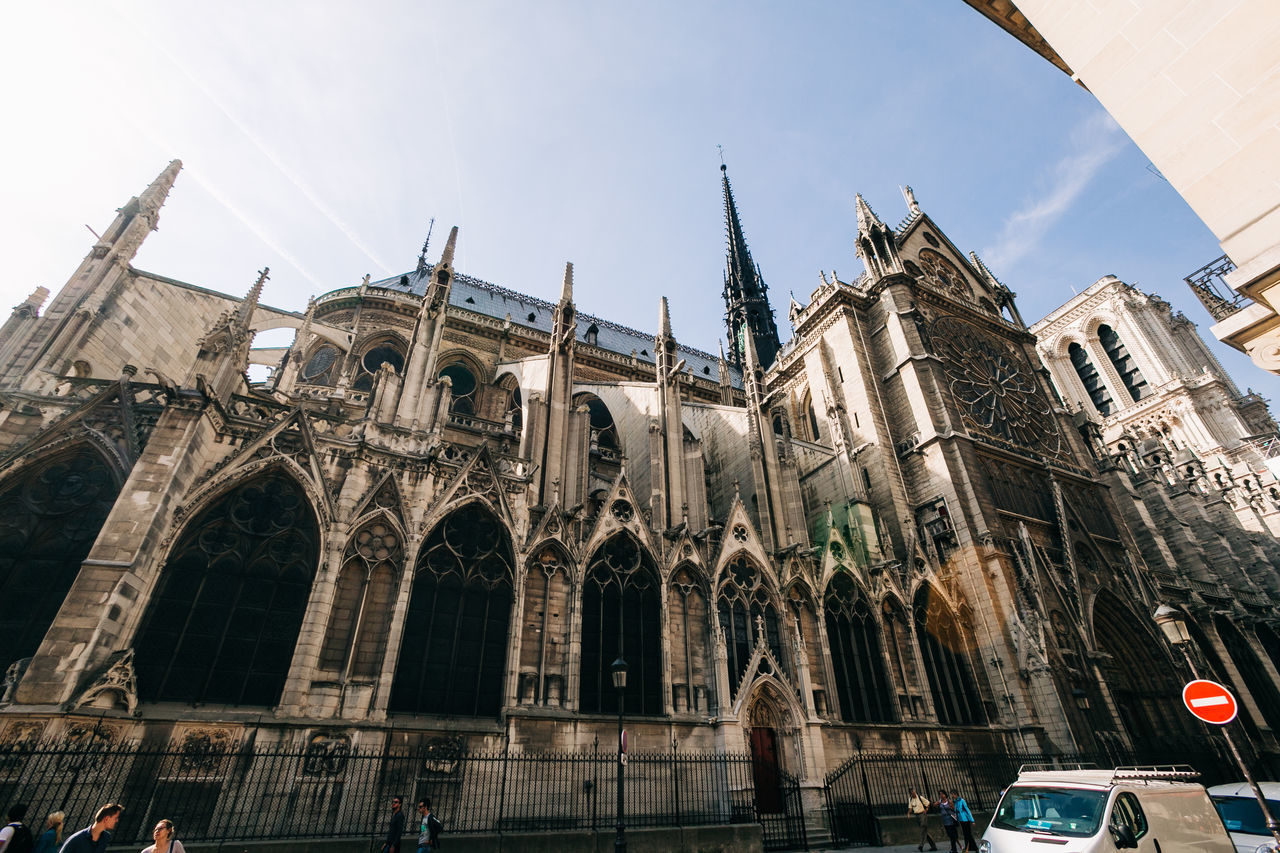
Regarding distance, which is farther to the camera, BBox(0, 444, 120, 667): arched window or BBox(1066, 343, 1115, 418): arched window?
BBox(1066, 343, 1115, 418): arched window

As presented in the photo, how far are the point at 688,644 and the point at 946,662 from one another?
29.7ft

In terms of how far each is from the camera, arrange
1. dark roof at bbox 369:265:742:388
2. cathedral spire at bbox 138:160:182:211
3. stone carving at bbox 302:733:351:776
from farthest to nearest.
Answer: dark roof at bbox 369:265:742:388 → cathedral spire at bbox 138:160:182:211 → stone carving at bbox 302:733:351:776

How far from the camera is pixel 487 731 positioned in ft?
36.9

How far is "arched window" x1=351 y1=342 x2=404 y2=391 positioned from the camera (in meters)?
23.0

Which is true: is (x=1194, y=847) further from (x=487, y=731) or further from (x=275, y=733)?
(x=275, y=733)

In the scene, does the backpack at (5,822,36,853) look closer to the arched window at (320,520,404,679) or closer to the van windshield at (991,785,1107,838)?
the arched window at (320,520,404,679)

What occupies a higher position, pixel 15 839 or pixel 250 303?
pixel 250 303

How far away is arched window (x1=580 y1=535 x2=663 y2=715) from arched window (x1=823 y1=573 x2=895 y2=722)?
534 centimetres

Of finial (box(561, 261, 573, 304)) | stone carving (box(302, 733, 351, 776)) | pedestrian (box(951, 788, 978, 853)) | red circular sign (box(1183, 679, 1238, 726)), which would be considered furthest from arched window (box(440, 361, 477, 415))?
red circular sign (box(1183, 679, 1238, 726))

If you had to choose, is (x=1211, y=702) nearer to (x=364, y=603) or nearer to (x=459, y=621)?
(x=459, y=621)

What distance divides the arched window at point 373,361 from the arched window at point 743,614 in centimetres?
1551

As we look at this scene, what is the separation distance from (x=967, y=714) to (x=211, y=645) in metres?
19.2

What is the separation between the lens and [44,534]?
10695 mm

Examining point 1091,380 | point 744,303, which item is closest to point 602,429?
point 744,303
